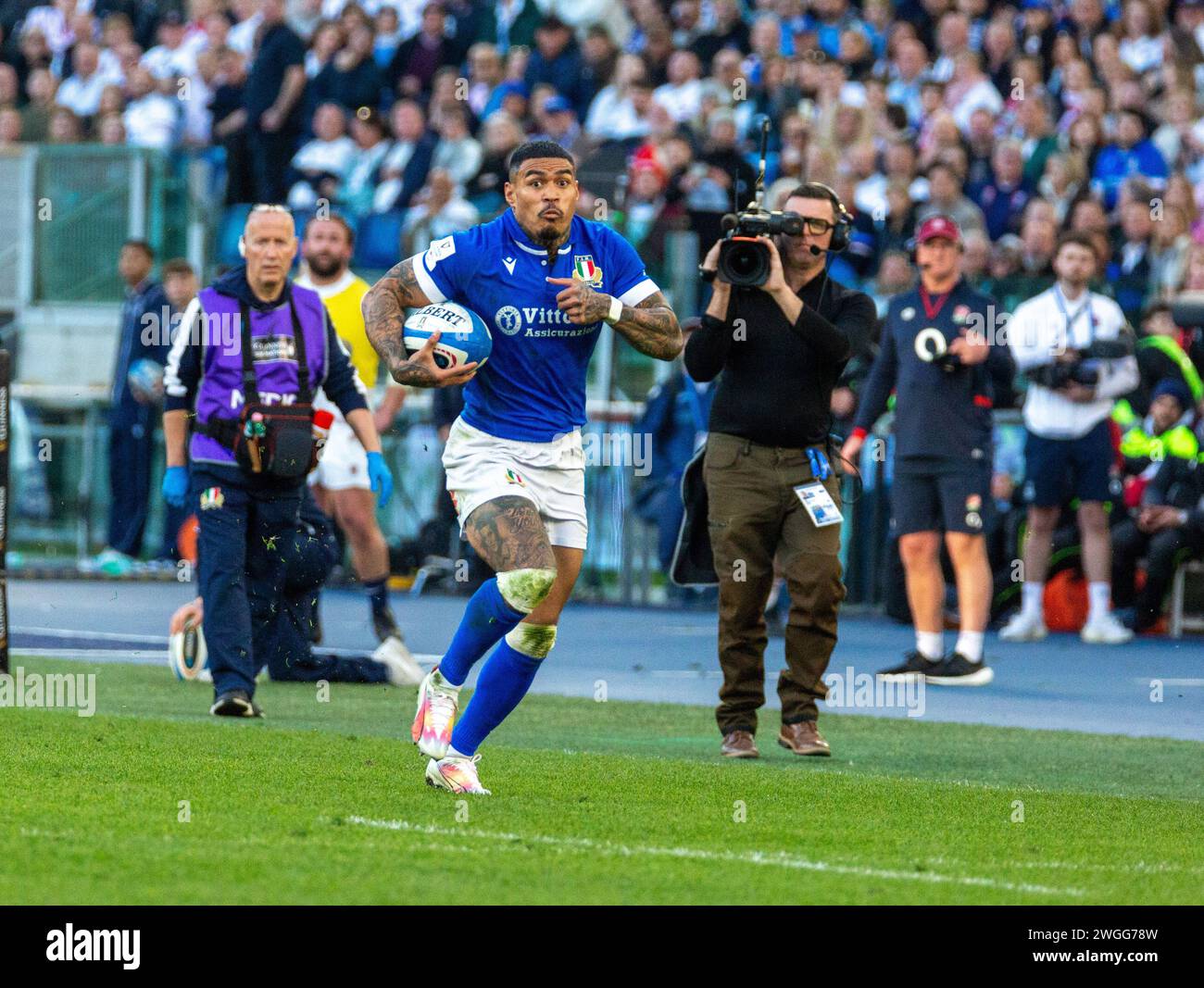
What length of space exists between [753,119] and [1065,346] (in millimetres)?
5494

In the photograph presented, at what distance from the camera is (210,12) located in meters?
26.6

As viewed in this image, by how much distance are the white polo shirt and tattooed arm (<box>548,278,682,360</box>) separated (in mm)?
8213

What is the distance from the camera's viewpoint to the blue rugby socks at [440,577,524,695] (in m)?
8.31

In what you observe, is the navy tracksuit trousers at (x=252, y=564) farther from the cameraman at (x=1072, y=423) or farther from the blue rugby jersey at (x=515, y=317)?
the cameraman at (x=1072, y=423)

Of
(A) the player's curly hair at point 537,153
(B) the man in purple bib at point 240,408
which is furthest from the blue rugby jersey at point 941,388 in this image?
(A) the player's curly hair at point 537,153

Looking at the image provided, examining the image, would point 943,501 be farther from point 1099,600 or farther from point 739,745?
point 739,745

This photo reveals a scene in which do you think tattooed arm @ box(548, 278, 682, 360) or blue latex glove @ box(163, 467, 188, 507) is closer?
tattooed arm @ box(548, 278, 682, 360)

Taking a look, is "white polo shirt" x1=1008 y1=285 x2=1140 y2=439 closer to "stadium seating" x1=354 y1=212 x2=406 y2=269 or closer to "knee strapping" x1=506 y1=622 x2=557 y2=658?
"stadium seating" x1=354 y1=212 x2=406 y2=269

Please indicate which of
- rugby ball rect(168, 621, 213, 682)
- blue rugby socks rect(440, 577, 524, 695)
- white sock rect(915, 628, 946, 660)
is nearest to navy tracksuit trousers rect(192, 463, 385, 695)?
rugby ball rect(168, 621, 213, 682)

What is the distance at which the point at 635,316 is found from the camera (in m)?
8.47

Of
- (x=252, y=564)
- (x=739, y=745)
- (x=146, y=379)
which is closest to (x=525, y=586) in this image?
(x=739, y=745)

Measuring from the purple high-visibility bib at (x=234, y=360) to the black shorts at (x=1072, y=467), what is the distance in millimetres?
6782

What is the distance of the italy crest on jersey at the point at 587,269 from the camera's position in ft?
28.0

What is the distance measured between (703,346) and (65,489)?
43.8 ft
